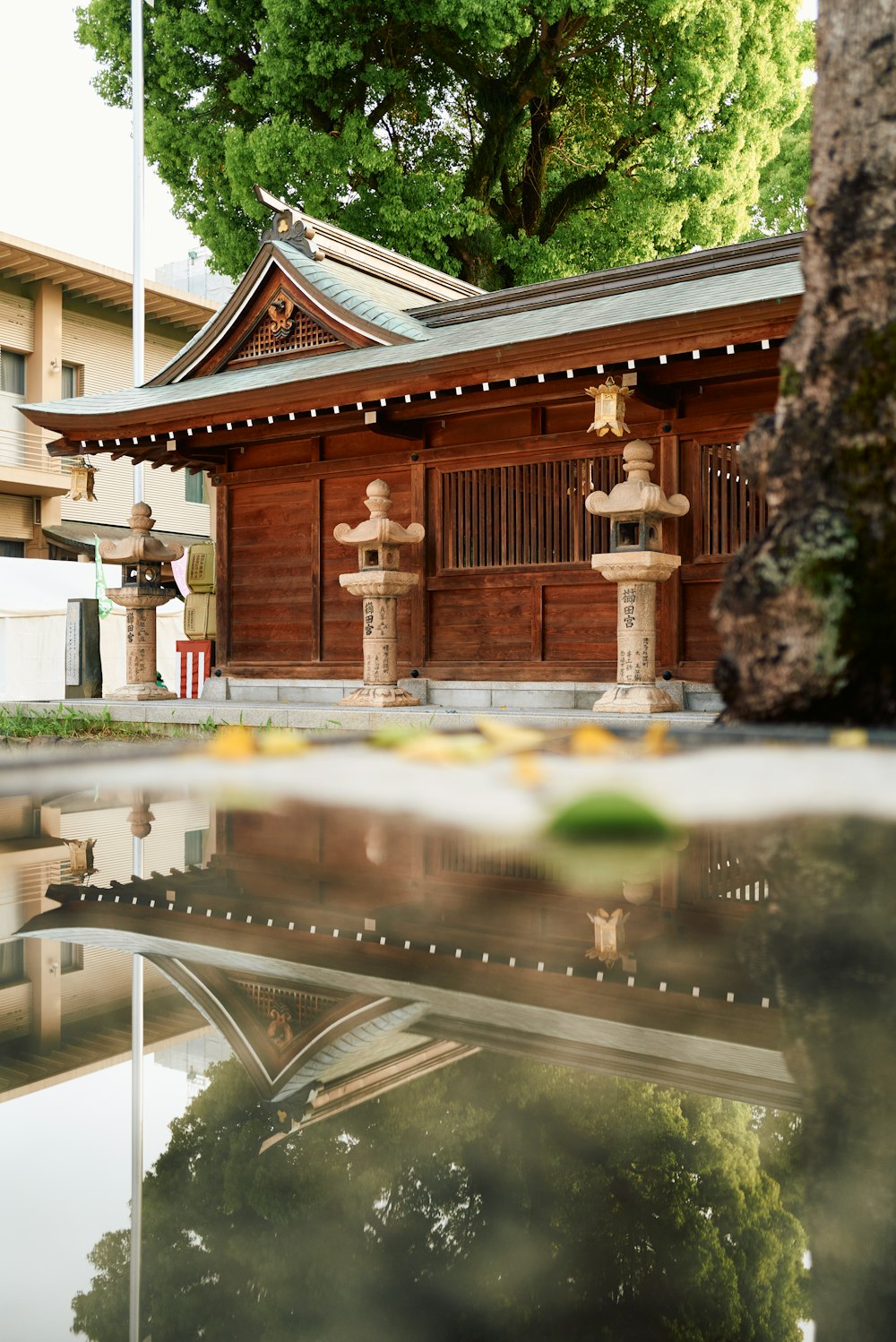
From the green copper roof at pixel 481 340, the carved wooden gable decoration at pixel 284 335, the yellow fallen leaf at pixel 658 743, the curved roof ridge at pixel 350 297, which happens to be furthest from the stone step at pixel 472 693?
the yellow fallen leaf at pixel 658 743

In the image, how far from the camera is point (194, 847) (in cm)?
158

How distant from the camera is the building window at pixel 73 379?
21898mm

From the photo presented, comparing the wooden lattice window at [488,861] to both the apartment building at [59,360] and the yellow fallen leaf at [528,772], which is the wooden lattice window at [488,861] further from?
the apartment building at [59,360]

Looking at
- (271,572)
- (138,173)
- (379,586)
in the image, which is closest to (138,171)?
(138,173)

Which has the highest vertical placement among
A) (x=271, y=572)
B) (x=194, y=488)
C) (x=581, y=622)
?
(x=194, y=488)

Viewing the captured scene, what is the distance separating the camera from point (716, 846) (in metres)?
1.35

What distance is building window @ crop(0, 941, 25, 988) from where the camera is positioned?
45.0 inches

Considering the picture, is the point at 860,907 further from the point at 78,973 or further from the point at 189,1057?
the point at 78,973

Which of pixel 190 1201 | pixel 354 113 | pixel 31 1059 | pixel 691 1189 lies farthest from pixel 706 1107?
pixel 354 113

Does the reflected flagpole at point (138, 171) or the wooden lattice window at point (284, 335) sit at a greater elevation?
the reflected flagpole at point (138, 171)

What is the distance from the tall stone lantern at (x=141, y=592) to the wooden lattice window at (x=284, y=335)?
6.72ft

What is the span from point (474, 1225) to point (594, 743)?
Result: 47.5 inches

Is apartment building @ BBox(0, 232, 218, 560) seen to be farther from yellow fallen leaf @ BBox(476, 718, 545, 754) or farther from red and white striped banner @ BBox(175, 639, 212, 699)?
yellow fallen leaf @ BBox(476, 718, 545, 754)

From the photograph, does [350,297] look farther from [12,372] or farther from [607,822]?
[12,372]
